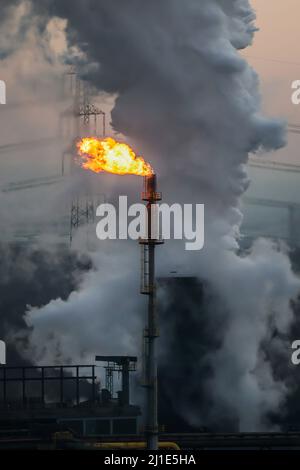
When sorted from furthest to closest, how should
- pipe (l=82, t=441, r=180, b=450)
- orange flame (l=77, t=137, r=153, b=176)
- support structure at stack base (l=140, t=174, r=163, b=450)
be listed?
pipe (l=82, t=441, r=180, b=450), orange flame (l=77, t=137, r=153, b=176), support structure at stack base (l=140, t=174, r=163, b=450)

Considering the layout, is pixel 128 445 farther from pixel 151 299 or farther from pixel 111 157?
pixel 111 157

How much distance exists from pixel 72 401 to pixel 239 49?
4455 cm

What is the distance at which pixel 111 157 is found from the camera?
124 m

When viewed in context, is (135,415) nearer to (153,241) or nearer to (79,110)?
(153,241)

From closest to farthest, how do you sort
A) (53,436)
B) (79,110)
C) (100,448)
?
(100,448) < (53,436) < (79,110)

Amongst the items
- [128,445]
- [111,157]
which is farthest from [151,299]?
[128,445]

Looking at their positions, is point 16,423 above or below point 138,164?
below

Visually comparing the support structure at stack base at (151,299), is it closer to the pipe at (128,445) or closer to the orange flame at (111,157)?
the orange flame at (111,157)

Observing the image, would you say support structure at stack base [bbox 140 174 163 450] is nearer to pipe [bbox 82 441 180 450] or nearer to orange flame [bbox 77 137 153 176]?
orange flame [bbox 77 137 153 176]

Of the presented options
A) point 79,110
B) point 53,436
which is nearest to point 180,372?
point 53,436

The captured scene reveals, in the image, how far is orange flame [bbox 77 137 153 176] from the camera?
12362 cm

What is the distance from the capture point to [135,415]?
15275cm

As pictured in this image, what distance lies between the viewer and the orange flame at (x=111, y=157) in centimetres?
12362

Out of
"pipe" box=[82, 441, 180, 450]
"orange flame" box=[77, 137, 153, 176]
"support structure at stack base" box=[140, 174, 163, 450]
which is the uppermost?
"orange flame" box=[77, 137, 153, 176]
